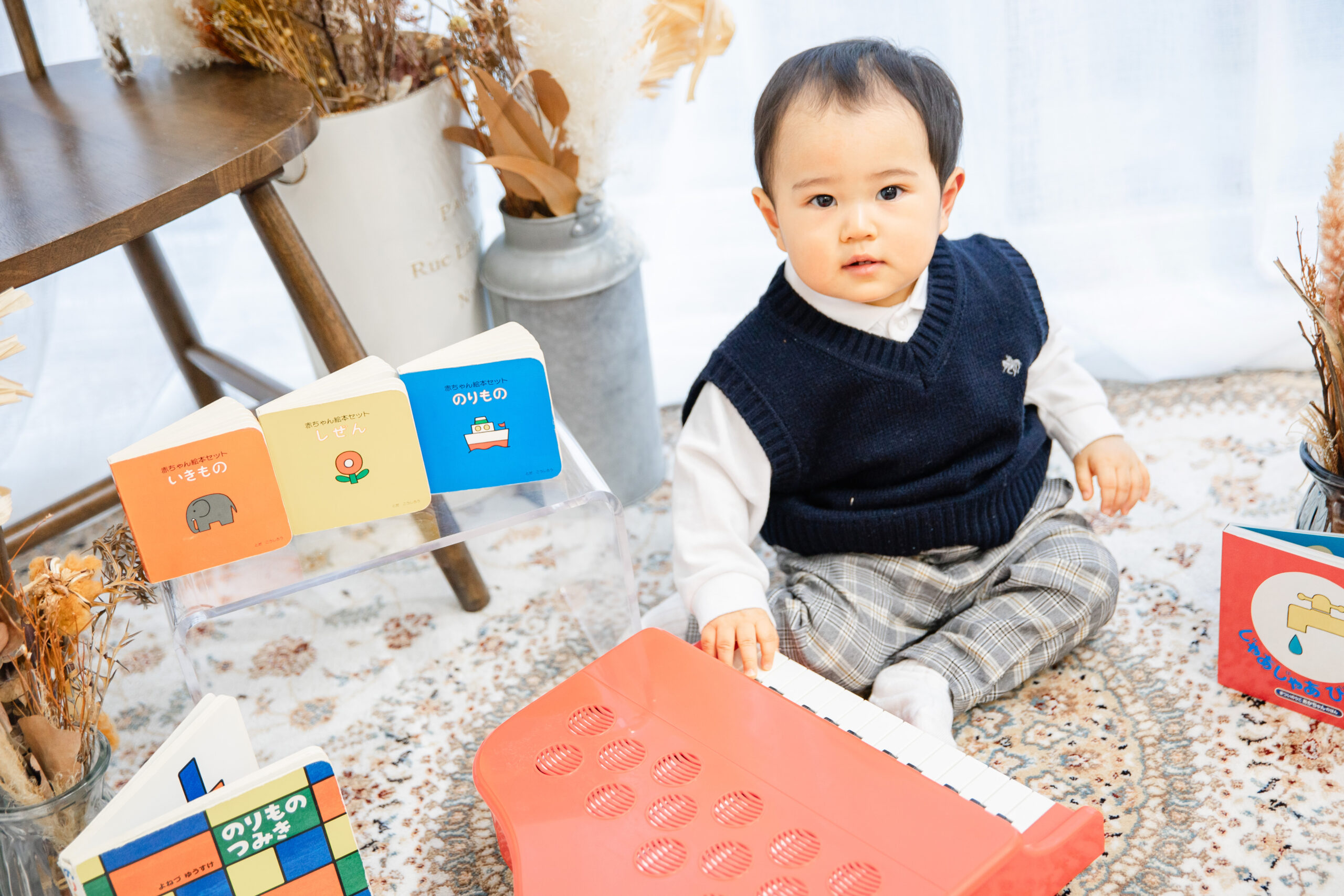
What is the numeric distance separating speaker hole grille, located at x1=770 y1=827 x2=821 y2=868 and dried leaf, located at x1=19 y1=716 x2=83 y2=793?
541 mm

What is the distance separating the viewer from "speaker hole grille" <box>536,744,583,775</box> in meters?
0.94

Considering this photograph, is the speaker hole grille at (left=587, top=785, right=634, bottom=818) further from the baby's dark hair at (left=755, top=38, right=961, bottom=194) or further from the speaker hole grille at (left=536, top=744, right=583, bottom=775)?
the baby's dark hair at (left=755, top=38, right=961, bottom=194)

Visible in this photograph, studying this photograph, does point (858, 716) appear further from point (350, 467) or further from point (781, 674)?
point (350, 467)

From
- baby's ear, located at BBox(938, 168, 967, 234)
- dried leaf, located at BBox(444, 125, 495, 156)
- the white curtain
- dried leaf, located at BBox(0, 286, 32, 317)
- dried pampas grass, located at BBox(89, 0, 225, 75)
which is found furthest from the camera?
the white curtain

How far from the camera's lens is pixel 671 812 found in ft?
2.92

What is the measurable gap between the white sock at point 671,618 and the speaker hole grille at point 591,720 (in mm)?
219

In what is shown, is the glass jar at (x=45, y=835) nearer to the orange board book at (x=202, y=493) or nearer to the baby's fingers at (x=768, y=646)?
the orange board book at (x=202, y=493)

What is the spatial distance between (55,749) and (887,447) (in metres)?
0.74

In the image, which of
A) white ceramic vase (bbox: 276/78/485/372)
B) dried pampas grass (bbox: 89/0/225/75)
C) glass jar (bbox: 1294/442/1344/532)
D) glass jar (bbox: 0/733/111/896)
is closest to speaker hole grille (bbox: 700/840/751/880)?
glass jar (bbox: 0/733/111/896)

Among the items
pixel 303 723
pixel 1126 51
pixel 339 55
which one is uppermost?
pixel 339 55

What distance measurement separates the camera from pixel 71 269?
1754mm

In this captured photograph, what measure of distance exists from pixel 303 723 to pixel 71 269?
0.90 meters

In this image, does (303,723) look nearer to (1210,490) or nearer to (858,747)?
(858,747)

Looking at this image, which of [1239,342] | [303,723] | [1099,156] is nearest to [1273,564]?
[1239,342]
